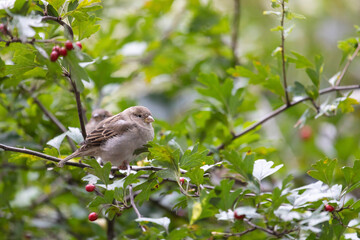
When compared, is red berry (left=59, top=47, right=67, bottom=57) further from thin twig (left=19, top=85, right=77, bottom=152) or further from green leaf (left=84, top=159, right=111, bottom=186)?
thin twig (left=19, top=85, right=77, bottom=152)

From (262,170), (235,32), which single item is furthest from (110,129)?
(235,32)

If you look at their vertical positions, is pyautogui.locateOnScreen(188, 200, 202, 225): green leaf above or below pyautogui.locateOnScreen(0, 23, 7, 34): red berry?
below

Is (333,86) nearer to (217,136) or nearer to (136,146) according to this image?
(217,136)

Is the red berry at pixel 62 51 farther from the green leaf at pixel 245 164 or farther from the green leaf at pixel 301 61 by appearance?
the green leaf at pixel 301 61

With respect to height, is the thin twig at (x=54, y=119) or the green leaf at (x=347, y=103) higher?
the green leaf at (x=347, y=103)

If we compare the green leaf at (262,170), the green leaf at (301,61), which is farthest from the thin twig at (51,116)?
the green leaf at (301,61)

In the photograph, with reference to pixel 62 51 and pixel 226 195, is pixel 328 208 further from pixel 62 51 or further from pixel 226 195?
pixel 62 51

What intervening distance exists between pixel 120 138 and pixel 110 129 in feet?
0.46

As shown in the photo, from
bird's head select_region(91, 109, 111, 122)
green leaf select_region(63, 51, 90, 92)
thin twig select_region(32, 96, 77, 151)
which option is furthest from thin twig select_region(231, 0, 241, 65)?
green leaf select_region(63, 51, 90, 92)

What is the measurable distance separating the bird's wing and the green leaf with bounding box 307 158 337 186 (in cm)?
116

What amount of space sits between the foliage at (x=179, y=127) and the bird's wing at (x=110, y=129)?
17 cm

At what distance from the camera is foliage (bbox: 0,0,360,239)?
1.97m

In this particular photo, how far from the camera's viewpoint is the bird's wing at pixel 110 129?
2806 millimetres

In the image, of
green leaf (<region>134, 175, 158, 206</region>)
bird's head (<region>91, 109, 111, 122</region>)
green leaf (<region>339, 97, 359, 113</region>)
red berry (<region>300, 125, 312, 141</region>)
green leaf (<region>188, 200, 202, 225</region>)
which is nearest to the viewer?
green leaf (<region>188, 200, 202, 225</region>)
